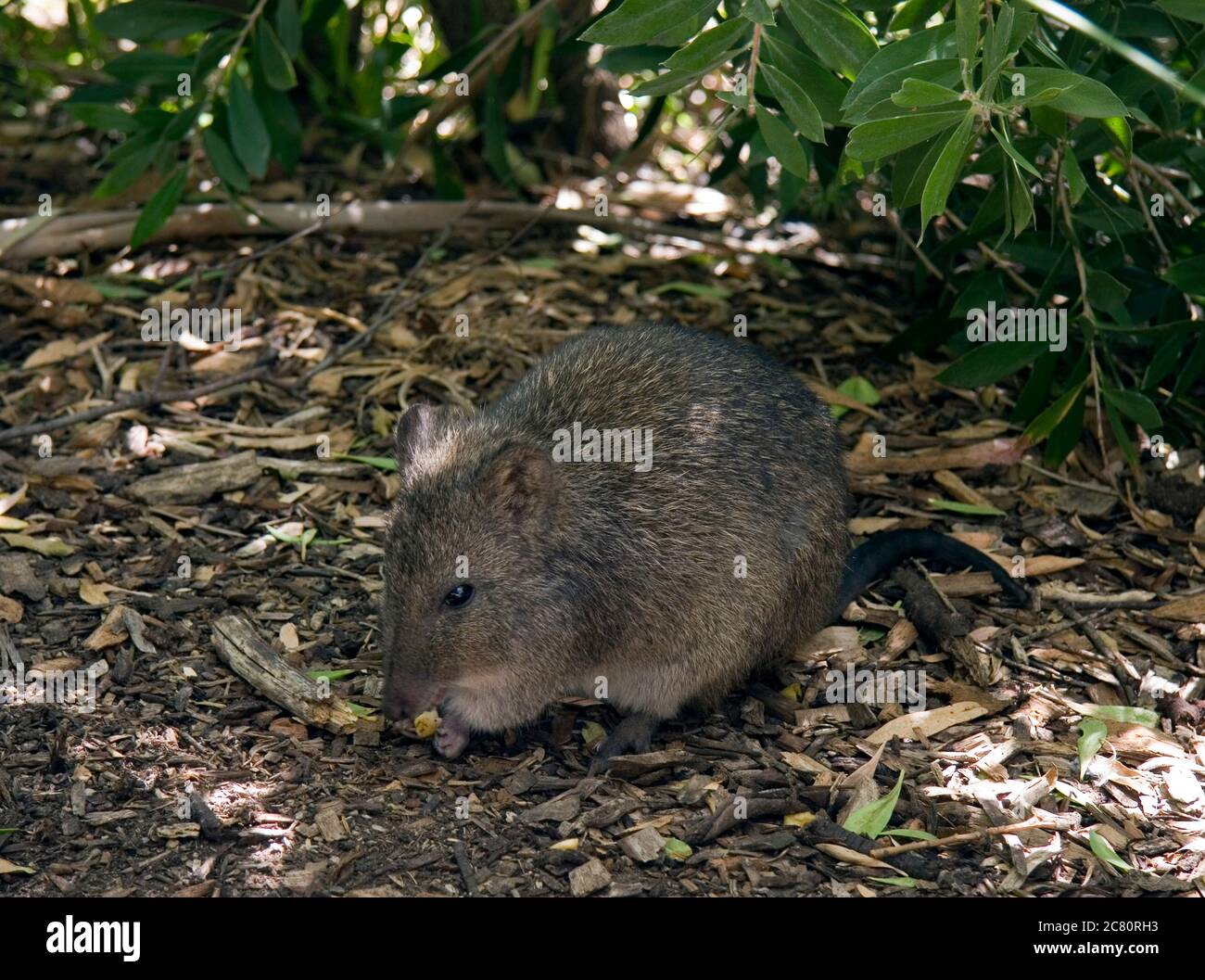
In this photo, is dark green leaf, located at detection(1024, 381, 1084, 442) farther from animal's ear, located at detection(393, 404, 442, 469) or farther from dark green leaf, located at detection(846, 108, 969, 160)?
animal's ear, located at detection(393, 404, 442, 469)

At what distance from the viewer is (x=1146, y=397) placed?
612 cm

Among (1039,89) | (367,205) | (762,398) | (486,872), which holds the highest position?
(367,205)

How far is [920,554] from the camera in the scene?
618cm

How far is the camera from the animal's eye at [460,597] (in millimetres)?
5074

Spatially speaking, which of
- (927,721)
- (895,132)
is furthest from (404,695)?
(895,132)

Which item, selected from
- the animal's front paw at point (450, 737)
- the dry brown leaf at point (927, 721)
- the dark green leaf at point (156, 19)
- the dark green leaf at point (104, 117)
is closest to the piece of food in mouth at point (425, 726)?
the animal's front paw at point (450, 737)

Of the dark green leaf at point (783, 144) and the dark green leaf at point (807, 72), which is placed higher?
the dark green leaf at point (807, 72)

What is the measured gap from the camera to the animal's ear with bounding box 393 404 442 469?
5.44 metres

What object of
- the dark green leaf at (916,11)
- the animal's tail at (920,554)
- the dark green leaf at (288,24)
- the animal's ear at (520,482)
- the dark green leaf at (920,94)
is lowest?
the animal's tail at (920,554)

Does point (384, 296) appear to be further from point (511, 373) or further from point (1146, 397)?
point (1146, 397)

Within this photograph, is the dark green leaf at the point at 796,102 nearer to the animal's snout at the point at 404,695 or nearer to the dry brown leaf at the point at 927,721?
the dry brown leaf at the point at 927,721

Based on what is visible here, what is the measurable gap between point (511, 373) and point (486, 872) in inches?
135

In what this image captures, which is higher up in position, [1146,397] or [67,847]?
[1146,397]
